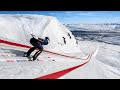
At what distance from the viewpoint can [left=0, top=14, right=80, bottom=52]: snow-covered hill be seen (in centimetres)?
557

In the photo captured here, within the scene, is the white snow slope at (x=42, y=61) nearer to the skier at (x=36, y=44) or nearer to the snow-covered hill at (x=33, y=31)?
the snow-covered hill at (x=33, y=31)

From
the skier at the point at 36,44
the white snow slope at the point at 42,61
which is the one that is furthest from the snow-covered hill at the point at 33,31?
the skier at the point at 36,44

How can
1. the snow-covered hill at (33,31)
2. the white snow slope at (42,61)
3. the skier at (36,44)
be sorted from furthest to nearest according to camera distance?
the snow-covered hill at (33,31), the skier at (36,44), the white snow slope at (42,61)

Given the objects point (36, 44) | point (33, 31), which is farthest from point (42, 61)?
point (33, 31)

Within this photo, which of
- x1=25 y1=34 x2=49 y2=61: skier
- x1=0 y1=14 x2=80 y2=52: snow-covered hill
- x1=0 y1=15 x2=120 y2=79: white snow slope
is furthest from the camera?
x1=0 y1=14 x2=80 y2=52: snow-covered hill

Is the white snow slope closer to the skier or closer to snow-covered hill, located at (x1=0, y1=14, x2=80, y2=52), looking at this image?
snow-covered hill, located at (x1=0, y1=14, x2=80, y2=52)

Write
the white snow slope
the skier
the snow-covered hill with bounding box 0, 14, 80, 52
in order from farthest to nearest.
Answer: the snow-covered hill with bounding box 0, 14, 80, 52 → the skier → the white snow slope

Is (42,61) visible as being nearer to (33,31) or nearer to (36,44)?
(36,44)

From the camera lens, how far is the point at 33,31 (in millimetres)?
5605

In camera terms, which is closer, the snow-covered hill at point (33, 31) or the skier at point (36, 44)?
the skier at point (36, 44)

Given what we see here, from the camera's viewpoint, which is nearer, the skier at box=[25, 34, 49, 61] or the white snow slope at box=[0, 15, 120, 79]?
the white snow slope at box=[0, 15, 120, 79]

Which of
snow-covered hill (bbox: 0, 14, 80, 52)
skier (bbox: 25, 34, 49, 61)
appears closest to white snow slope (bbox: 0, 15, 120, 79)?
snow-covered hill (bbox: 0, 14, 80, 52)

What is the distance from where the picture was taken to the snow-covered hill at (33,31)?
5.57m

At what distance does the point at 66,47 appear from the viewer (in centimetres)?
643
